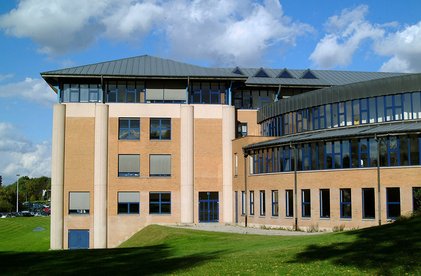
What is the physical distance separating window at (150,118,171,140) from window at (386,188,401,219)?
72.5ft

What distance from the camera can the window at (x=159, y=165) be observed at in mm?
50562

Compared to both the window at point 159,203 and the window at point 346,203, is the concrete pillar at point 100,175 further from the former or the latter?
the window at point 346,203

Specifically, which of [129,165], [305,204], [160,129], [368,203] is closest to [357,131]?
[368,203]

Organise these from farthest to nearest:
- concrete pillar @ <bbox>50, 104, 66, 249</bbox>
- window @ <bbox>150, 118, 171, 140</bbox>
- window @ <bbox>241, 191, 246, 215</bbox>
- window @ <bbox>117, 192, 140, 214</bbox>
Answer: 1. window @ <bbox>150, 118, 171, 140</bbox>
2. window @ <bbox>117, 192, 140, 214</bbox>
3. concrete pillar @ <bbox>50, 104, 66, 249</bbox>
4. window @ <bbox>241, 191, 246, 215</bbox>

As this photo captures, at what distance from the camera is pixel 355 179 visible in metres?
36.8

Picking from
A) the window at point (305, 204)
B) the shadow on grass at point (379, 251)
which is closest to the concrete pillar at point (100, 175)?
the window at point (305, 204)

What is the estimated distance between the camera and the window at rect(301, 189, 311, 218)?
39.8 m

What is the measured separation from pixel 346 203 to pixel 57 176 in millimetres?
25595

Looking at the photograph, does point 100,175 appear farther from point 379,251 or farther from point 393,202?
point 379,251

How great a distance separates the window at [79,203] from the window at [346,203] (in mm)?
23145

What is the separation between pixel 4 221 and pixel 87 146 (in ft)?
160

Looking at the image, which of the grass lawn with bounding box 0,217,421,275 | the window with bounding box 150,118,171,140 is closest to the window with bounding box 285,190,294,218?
the window with bounding box 150,118,171,140

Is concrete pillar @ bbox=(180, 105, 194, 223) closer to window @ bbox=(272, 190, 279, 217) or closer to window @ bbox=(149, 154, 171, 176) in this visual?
window @ bbox=(149, 154, 171, 176)

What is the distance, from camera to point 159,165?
50.6 metres
